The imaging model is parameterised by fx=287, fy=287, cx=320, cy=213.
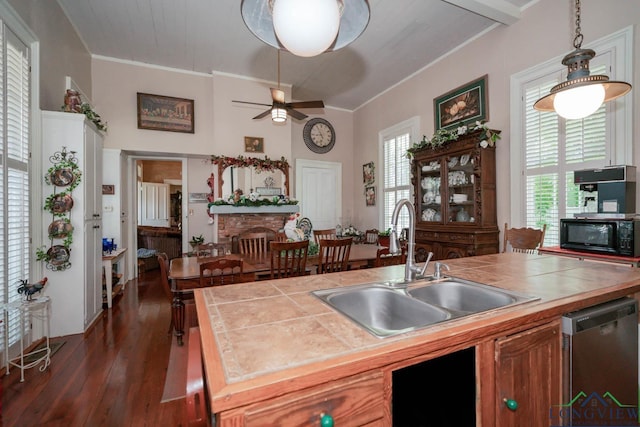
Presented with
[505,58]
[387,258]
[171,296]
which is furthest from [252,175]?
[505,58]

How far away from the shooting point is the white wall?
248cm

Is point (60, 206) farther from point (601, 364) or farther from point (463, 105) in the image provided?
point (463, 105)

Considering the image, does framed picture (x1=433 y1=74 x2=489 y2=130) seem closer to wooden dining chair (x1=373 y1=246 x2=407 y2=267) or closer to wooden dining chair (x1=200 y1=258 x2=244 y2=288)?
wooden dining chair (x1=373 y1=246 x2=407 y2=267)

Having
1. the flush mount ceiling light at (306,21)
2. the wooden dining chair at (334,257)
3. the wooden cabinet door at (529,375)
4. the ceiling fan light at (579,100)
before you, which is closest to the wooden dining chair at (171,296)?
the wooden dining chair at (334,257)

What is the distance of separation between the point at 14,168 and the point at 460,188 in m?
4.42

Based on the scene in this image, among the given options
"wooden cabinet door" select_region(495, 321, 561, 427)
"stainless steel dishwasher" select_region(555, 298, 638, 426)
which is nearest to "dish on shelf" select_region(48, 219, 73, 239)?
"wooden cabinet door" select_region(495, 321, 561, 427)

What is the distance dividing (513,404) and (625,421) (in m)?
0.92

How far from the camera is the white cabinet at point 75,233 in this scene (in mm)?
2650

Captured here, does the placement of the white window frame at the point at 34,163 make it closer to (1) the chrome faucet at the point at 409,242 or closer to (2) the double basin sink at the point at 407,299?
(2) the double basin sink at the point at 407,299

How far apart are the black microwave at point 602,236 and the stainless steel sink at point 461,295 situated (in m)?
1.66

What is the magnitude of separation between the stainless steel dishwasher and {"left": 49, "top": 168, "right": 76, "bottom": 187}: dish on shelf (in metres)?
3.70

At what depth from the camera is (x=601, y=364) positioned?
1.16 m

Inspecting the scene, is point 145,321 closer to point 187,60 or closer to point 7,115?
point 7,115

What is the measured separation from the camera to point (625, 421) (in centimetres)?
129
